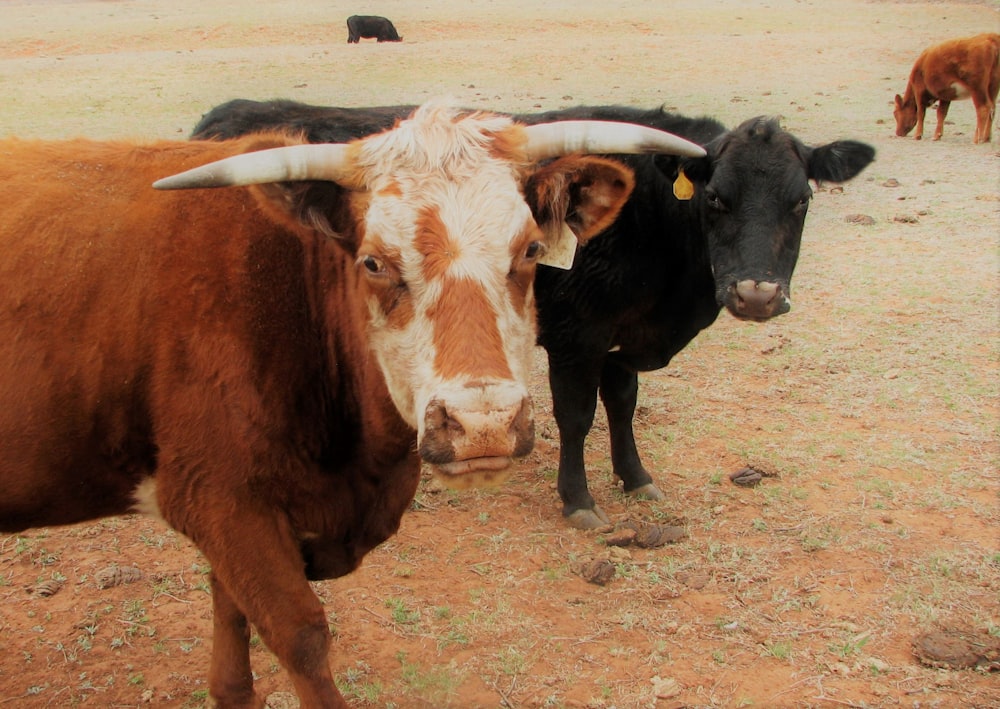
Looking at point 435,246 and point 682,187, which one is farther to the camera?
point 682,187

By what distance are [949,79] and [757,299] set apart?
1462 cm

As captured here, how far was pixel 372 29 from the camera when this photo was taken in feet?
109

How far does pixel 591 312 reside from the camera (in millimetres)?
→ 4742

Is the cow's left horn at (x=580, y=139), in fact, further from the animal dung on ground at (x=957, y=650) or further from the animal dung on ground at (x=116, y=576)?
the animal dung on ground at (x=116, y=576)

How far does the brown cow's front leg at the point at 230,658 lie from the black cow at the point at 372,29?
32.2 metres

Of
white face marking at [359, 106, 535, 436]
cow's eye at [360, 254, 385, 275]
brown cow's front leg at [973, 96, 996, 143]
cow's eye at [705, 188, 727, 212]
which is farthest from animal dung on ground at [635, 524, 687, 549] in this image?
brown cow's front leg at [973, 96, 996, 143]

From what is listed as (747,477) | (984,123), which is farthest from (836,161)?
(984,123)

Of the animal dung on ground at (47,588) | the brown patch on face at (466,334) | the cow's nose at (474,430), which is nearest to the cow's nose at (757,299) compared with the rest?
the brown patch on face at (466,334)

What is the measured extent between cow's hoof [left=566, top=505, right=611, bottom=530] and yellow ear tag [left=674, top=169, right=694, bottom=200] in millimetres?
1847

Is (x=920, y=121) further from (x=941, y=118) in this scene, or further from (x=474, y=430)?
(x=474, y=430)

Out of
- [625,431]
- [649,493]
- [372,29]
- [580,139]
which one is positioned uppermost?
[372,29]

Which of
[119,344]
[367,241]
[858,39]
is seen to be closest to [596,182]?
[367,241]

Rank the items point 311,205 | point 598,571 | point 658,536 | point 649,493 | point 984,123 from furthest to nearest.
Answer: point 984,123 → point 649,493 → point 658,536 → point 598,571 → point 311,205

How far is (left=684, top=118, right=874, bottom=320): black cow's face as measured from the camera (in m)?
4.33
